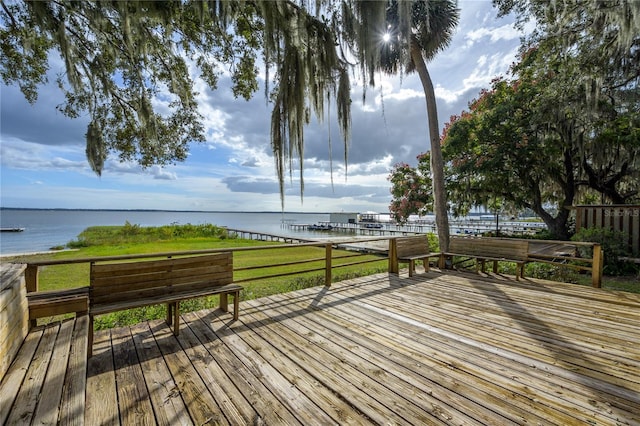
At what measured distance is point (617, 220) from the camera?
7.22 m

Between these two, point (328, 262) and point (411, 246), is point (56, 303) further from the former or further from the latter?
point (411, 246)

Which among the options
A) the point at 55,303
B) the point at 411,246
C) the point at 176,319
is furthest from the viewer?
the point at 411,246

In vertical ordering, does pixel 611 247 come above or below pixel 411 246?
below

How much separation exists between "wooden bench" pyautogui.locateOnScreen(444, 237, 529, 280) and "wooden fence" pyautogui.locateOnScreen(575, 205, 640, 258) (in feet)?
13.2

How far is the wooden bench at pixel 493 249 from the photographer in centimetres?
531

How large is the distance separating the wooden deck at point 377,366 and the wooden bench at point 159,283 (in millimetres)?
426

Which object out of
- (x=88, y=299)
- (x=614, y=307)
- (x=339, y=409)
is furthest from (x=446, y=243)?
(x=88, y=299)

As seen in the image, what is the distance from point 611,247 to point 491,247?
3615 millimetres

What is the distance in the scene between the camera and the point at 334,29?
11.5ft

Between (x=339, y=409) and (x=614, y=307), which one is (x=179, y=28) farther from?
(x=614, y=307)

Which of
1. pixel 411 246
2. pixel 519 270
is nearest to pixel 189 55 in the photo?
pixel 411 246

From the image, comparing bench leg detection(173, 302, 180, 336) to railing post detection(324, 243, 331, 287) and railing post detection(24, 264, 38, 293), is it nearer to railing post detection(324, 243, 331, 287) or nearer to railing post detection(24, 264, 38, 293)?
railing post detection(24, 264, 38, 293)

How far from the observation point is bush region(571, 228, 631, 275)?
665 cm

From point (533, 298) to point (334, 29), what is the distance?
4.89 m
